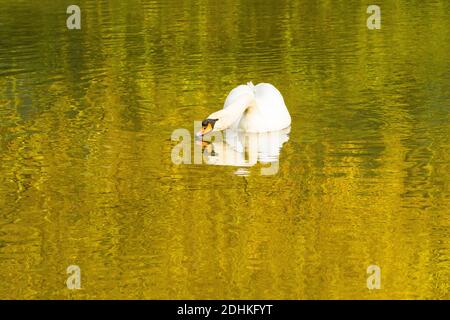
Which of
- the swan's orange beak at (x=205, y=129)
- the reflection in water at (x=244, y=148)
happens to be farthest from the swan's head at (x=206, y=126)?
the reflection in water at (x=244, y=148)

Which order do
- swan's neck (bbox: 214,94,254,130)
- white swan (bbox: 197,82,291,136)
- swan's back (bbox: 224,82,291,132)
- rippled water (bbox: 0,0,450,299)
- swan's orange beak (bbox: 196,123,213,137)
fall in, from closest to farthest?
1. rippled water (bbox: 0,0,450,299)
2. swan's orange beak (bbox: 196,123,213,137)
3. swan's neck (bbox: 214,94,254,130)
4. white swan (bbox: 197,82,291,136)
5. swan's back (bbox: 224,82,291,132)

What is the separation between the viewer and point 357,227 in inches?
412

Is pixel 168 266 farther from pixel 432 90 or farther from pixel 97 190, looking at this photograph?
pixel 432 90

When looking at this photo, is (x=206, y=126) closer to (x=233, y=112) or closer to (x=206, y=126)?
(x=206, y=126)

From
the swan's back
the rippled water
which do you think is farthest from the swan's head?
the swan's back

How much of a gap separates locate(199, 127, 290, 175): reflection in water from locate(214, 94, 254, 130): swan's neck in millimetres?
175

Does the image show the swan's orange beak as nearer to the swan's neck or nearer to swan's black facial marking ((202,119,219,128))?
swan's black facial marking ((202,119,219,128))

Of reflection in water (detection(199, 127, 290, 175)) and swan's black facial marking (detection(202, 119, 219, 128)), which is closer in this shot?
reflection in water (detection(199, 127, 290, 175))

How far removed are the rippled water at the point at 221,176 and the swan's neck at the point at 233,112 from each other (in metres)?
0.55

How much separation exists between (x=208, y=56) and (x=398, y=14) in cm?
588

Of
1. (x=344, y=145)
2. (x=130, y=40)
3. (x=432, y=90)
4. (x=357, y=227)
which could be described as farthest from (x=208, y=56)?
(x=357, y=227)

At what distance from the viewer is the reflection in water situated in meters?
12.9

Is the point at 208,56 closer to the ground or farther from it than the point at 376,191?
farther from it

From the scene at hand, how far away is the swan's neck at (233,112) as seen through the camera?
1395 centimetres
